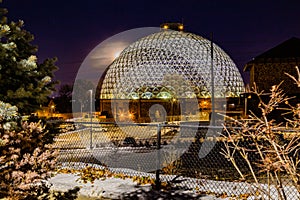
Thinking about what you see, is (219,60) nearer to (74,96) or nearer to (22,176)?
(74,96)

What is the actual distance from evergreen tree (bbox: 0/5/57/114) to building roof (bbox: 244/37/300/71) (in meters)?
25.3

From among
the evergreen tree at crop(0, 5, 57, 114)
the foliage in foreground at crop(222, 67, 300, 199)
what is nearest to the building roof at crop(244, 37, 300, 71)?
the evergreen tree at crop(0, 5, 57, 114)

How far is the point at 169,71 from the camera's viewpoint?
160 ft

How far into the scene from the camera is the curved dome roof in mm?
47225

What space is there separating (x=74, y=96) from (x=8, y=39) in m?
65.2

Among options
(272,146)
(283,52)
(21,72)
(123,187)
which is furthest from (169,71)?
(272,146)

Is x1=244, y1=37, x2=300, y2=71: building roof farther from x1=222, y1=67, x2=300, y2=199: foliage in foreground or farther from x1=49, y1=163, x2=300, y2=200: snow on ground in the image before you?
x1=222, y1=67, x2=300, y2=199: foliage in foreground

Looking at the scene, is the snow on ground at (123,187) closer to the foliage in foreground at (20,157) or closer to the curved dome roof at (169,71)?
the foliage in foreground at (20,157)

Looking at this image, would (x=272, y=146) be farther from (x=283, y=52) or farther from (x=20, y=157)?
(x=283, y=52)

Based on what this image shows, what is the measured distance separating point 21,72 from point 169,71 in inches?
1757

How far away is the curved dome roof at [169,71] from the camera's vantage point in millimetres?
47225

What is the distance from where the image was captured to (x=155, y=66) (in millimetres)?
49500

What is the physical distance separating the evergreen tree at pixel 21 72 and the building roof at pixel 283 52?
25.3 m

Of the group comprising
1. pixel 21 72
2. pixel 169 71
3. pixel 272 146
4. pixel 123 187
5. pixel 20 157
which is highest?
pixel 169 71
